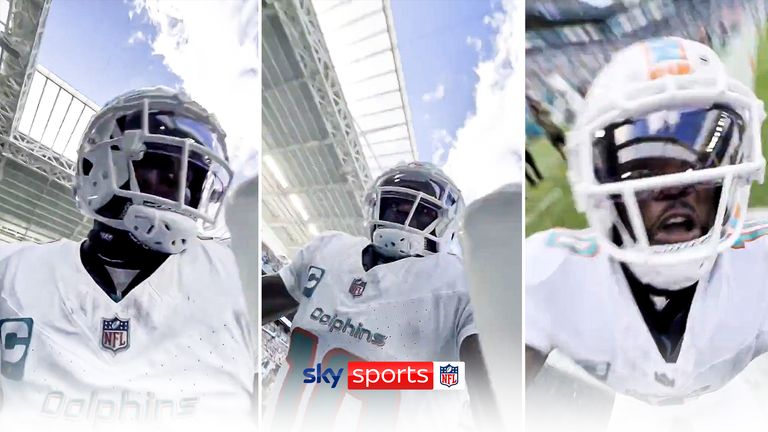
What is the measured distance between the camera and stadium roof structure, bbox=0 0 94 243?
1.96 m

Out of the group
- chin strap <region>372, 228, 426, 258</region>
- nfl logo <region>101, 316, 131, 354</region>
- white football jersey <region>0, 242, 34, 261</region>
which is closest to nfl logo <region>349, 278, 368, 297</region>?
chin strap <region>372, 228, 426, 258</region>

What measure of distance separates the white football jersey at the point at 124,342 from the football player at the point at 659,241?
1089 millimetres

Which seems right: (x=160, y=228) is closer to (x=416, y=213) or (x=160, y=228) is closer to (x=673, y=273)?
(x=416, y=213)

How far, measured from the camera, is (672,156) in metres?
1.85

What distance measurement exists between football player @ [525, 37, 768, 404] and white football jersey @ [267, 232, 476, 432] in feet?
0.97

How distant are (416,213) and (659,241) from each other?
32.2 inches

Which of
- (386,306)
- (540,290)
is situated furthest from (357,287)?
(540,290)

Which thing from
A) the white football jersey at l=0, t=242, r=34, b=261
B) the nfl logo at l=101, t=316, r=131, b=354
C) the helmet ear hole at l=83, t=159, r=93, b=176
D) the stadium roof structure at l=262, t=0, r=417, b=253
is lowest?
the nfl logo at l=101, t=316, r=131, b=354

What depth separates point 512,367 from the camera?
1.95m

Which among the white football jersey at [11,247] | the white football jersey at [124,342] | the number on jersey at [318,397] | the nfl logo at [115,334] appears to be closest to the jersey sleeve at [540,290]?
the number on jersey at [318,397]

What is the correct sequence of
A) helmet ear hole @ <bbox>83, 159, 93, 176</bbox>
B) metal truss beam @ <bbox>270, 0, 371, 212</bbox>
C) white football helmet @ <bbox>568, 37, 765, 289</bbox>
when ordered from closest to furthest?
white football helmet @ <bbox>568, 37, 765, 289</bbox> < helmet ear hole @ <bbox>83, 159, 93, 176</bbox> < metal truss beam @ <bbox>270, 0, 371, 212</bbox>

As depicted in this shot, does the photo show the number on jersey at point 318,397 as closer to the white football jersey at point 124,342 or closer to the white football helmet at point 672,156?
the white football jersey at point 124,342

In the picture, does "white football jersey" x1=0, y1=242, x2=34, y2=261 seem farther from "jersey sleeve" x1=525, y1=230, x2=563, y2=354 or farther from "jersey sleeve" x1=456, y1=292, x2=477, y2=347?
"jersey sleeve" x1=525, y1=230, x2=563, y2=354

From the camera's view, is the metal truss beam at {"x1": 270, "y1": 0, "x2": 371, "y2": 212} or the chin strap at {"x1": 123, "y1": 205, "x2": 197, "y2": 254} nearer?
the chin strap at {"x1": 123, "y1": 205, "x2": 197, "y2": 254}
